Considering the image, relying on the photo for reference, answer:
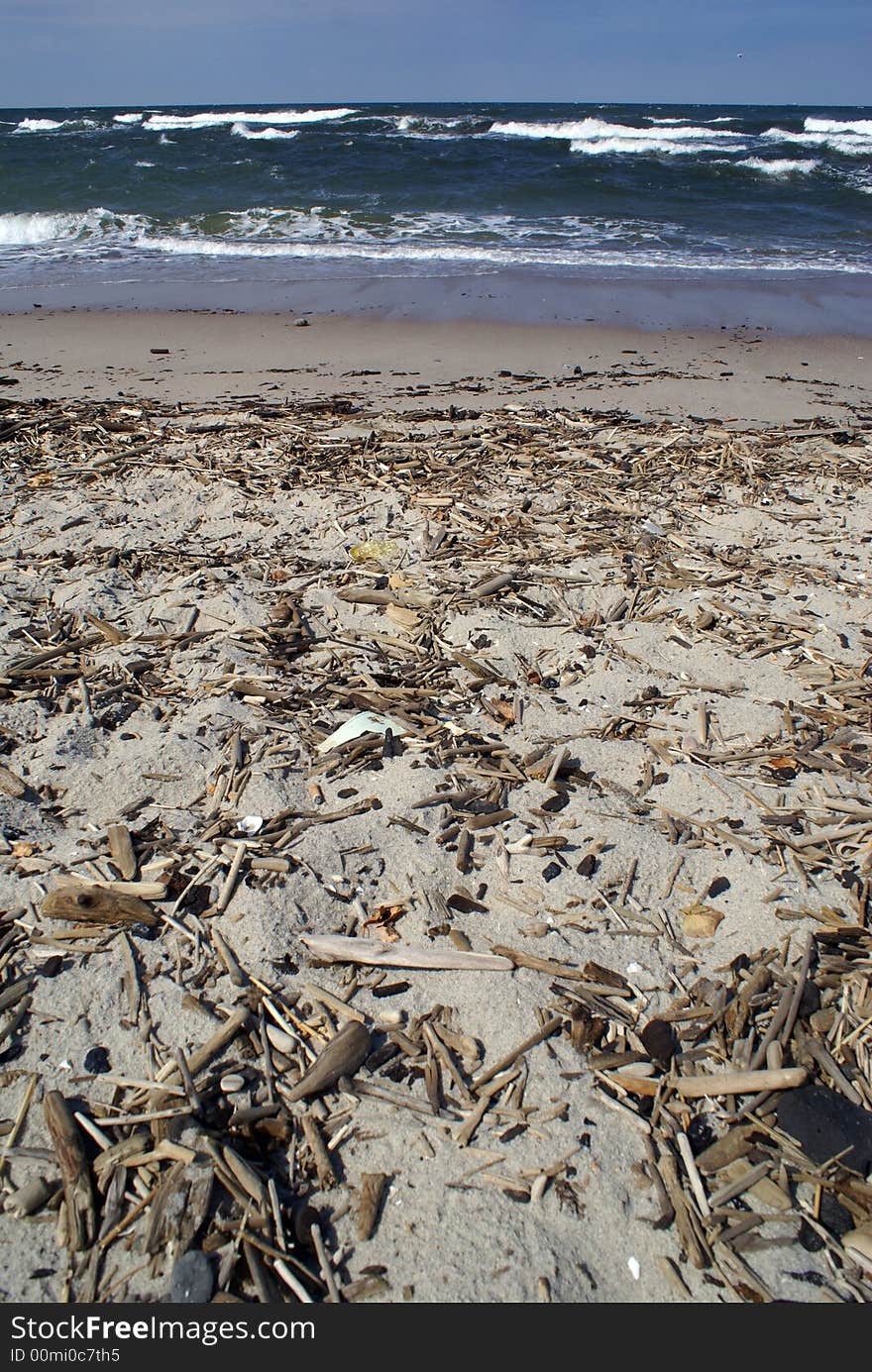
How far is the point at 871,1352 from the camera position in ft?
5.36

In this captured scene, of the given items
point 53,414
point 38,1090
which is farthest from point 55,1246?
point 53,414

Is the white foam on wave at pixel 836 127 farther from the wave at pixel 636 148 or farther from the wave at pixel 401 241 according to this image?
the wave at pixel 401 241

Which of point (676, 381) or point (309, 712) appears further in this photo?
point (676, 381)

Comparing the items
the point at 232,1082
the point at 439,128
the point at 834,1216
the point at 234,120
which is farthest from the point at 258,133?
the point at 834,1216

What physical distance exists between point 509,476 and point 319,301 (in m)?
7.41

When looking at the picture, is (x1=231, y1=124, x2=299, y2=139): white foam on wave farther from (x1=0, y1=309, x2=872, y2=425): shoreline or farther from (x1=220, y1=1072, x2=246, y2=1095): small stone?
(x1=220, y1=1072, x2=246, y2=1095): small stone

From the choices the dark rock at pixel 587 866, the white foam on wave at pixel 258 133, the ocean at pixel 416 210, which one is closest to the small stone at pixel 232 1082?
the dark rock at pixel 587 866

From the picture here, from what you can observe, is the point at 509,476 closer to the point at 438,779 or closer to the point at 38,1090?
the point at 438,779

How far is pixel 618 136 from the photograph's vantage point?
31.7m

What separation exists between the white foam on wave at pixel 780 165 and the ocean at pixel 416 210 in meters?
0.07

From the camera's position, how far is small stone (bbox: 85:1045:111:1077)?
2047 mm

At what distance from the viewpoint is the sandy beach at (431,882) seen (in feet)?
5.89

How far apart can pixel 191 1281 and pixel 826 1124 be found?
4.78 ft

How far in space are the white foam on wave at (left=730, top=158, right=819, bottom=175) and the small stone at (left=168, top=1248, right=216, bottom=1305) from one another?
2863cm
